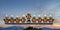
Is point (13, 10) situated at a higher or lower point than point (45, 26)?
higher

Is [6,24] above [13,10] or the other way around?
the other way around

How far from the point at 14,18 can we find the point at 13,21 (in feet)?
0.37

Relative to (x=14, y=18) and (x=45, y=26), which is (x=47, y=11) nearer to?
(x=45, y=26)

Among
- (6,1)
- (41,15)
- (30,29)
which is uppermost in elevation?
(6,1)

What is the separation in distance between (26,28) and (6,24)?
0.53m

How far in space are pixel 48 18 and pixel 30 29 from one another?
55 centimetres

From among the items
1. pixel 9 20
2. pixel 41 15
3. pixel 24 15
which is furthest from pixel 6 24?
pixel 41 15

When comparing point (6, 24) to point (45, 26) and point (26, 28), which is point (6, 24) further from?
point (45, 26)

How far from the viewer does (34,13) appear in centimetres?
524

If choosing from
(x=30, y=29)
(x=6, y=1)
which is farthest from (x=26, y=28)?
(x=6, y=1)

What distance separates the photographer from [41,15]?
525cm

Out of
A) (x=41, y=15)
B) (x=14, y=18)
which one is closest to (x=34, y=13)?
(x=41, y=15)

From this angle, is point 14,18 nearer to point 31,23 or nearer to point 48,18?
point 31,23

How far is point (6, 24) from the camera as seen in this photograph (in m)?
5.20
